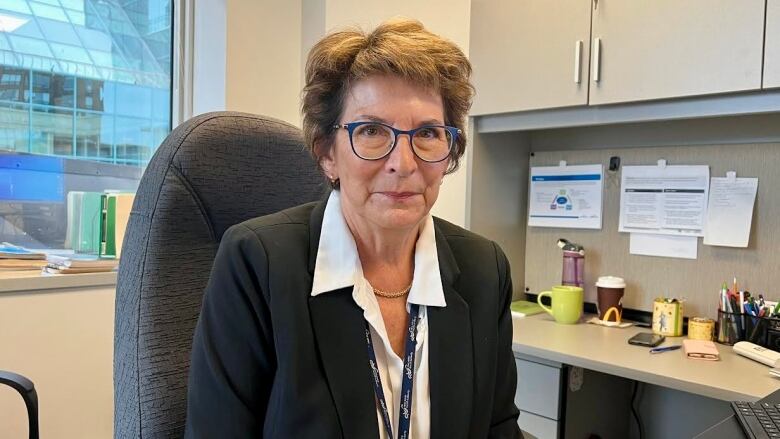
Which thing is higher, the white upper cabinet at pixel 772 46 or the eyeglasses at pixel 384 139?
the white upper cabinet at pixel 772 46

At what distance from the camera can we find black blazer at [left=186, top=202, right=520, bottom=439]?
831 millimetres

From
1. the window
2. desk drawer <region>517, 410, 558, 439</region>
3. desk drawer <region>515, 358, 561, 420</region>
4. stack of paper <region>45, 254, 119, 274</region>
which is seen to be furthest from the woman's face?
the window

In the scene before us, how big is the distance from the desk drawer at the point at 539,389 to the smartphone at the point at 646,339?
243 mm

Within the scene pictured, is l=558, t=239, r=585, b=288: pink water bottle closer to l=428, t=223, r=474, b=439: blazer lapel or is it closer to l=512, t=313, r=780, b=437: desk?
l=512, t=313, r=780, b=437: desk

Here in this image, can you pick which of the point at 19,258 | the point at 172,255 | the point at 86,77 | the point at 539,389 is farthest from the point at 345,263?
the point at 86,77

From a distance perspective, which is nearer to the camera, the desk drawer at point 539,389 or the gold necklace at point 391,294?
the gold necklace at point 391,294

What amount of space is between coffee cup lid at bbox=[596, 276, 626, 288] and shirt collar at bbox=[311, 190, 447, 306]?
982mm

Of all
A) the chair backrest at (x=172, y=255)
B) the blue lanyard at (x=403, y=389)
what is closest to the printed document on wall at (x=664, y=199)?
the blue lanyard at (x=403, y=389)

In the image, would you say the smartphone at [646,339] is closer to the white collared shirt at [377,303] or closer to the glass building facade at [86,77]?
the white collared shirt at [377,303]

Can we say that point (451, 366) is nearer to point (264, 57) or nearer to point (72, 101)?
point (264, 57)

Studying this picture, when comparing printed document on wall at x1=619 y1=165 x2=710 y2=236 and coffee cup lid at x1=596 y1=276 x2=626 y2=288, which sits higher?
printed document on wall at x1=619 y1=165 x2=710 y2=236

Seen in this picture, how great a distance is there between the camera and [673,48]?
1464mm

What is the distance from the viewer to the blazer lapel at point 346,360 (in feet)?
2.79

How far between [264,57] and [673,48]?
1535 millimetres
